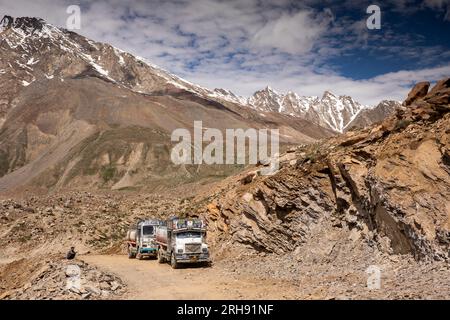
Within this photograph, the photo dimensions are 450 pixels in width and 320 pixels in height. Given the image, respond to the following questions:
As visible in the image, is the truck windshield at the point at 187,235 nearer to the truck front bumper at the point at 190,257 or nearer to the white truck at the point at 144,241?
the truck front bumper at the point at 190,257

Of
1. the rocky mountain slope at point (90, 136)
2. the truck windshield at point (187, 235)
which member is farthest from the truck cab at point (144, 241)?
the rocky mountain slope at point (90, 136)

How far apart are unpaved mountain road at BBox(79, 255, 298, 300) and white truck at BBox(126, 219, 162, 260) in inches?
160

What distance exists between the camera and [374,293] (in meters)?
14.4

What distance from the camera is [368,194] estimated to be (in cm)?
2089

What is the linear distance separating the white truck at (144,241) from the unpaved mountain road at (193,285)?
13.3 ft

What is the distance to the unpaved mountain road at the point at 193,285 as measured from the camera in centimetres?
1730

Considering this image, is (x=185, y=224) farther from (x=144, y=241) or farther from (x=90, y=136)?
(x=90, y=136)

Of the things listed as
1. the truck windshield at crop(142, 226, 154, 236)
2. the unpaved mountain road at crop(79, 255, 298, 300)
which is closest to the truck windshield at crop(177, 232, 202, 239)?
the unpaved mountain road at crop(79, 255, 298, 300)

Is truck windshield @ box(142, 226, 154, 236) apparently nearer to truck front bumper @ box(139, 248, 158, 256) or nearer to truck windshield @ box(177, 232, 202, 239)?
truck front bumper @ box(139, 248, 158, 256)

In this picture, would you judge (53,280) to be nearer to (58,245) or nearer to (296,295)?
(296,295)

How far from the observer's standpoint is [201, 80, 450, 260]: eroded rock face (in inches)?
685

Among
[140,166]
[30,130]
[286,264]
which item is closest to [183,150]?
[140,166]

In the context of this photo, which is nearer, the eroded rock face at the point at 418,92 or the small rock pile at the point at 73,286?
the small rock pile at the point at 73,286
